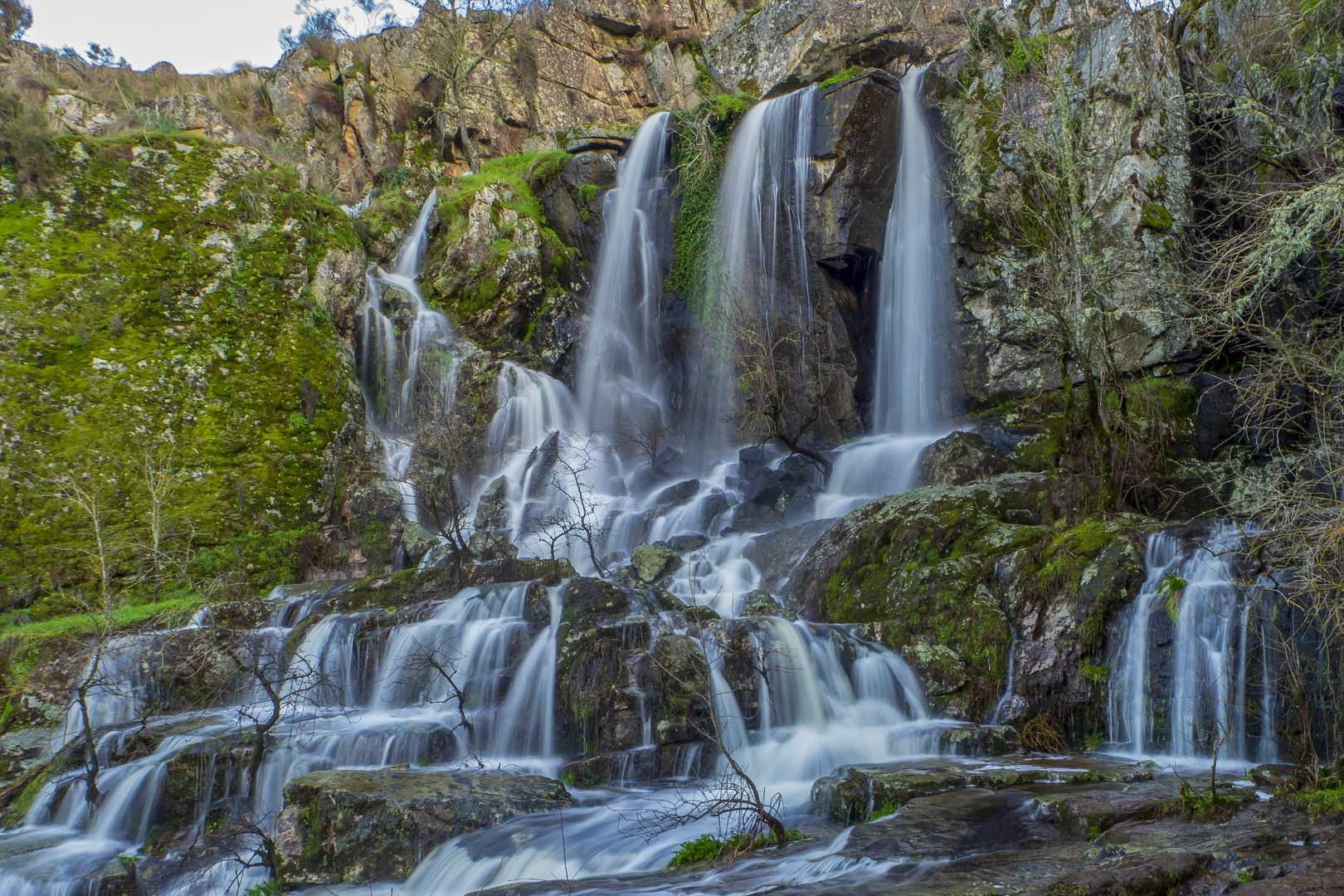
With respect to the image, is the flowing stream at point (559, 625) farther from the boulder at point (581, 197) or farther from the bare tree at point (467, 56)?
the bare tree at point (467, 56)

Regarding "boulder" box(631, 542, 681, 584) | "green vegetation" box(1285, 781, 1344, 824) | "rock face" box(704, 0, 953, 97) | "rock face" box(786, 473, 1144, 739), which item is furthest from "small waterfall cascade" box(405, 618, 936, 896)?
"rock face" box(704, 0, 953, 97)

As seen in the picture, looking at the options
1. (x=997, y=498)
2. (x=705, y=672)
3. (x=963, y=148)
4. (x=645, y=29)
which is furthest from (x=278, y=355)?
(x=645, y=29)

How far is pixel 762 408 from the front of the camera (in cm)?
1669

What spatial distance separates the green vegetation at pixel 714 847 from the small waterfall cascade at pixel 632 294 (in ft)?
52.7

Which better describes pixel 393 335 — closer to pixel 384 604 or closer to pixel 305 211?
pixel 305 211

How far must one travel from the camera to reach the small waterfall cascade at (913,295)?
19359 mm

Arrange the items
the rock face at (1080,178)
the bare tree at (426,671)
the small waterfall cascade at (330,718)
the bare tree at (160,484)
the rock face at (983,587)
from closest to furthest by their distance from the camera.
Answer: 1. the small waterfall cascade at (330,718)
2. the rock face at (983,587)
3. the bare tree at (426,671)
4. the bare tree at (160,484)
5. the rock face at (1080,178)

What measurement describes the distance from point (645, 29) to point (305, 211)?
Result: 17572 mm

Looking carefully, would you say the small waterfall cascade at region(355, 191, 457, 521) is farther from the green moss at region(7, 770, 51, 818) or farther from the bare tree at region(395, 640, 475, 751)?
the green moss at region(7, 770, 51, 818)

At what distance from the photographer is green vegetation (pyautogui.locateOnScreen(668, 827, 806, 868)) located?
6.14 metres

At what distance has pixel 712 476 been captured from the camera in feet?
64.3

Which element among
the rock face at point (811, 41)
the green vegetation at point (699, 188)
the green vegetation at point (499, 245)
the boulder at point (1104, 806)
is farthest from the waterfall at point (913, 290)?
the boulder at point (1104, 806)

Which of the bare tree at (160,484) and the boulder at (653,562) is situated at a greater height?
the bare tree at (160,484)

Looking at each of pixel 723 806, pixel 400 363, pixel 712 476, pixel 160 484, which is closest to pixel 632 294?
pixel 400 363
